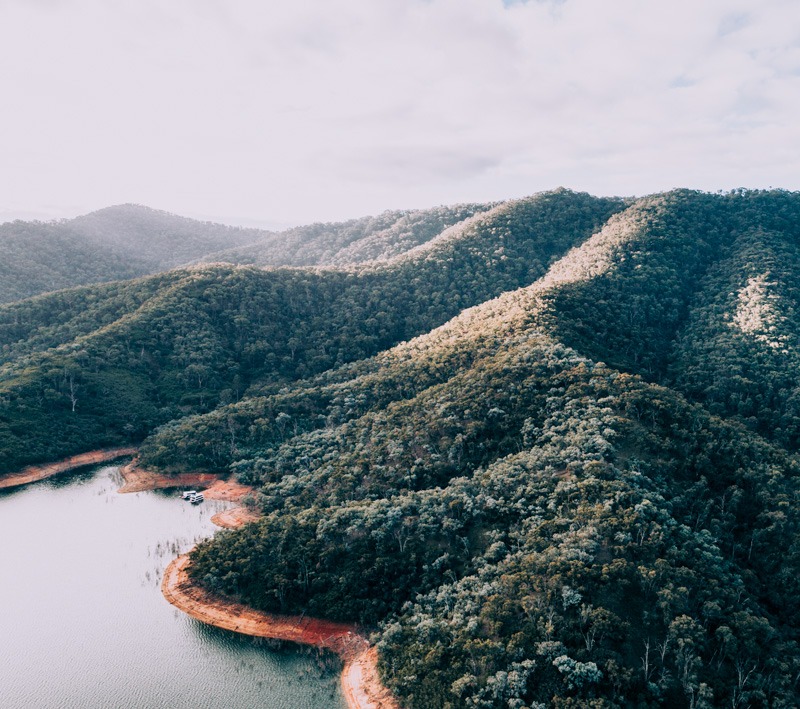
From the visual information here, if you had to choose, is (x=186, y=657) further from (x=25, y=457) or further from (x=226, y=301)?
(x=226, y=301)

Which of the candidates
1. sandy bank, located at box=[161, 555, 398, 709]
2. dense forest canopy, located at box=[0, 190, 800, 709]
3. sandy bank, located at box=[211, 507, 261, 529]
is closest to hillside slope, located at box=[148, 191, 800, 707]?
dense forest canopy, located at box=[0, 190, 800, 709]

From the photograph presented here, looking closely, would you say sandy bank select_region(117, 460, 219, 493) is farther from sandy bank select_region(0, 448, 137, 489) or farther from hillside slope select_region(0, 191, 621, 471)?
hillside slope select_region(0, 191, 621, 471)

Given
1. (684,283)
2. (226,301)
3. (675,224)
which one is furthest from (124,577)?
(675,224)

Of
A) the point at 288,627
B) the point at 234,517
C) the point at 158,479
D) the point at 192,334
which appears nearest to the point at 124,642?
the point at 288,627

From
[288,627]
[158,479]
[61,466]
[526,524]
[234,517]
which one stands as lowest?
[288,627]

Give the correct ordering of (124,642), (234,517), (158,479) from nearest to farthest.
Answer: (124,642)
(234,517)
(158,479)

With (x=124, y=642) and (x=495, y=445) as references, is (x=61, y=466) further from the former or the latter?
(x=495, y=445)
